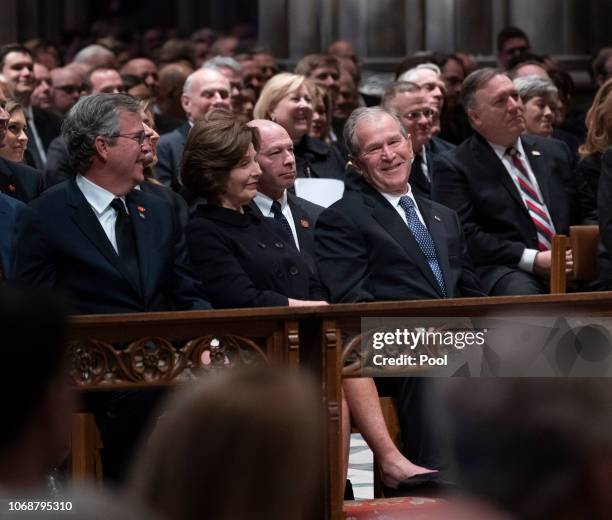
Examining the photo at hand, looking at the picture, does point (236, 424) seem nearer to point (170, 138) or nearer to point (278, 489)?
point (278, 489)

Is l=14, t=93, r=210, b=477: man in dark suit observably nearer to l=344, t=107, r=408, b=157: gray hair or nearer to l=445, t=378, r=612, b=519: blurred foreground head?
l=344, t=107, r=408, b=157: gray hair

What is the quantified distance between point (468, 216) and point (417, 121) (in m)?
1.03

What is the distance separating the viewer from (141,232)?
19.1 feet

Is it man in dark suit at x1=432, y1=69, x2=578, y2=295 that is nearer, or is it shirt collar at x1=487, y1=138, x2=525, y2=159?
man in dark suit at x1=432, y1=69, x2=578, y2=295

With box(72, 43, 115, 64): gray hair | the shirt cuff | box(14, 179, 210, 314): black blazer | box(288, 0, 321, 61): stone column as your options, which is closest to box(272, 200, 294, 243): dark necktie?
box(14, 179, 210, 314): black blazer

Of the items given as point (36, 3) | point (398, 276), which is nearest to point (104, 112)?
point (398, 276)

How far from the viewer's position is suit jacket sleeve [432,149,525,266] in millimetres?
7566

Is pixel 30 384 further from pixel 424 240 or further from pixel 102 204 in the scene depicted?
pixel 424 240

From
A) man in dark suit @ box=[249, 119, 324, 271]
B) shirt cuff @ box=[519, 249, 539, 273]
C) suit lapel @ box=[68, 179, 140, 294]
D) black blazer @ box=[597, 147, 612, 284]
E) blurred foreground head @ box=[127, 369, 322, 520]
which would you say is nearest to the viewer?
blurred foreground head @ box=[127, 369, 322, 520]

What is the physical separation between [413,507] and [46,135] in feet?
19.7

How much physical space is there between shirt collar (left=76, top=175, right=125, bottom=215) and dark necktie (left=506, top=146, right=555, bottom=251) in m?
2.72

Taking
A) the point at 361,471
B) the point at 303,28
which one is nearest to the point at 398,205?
the point at 361,471

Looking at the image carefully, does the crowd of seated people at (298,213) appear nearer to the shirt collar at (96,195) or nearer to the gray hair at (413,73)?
the shirt collar at (96,195)

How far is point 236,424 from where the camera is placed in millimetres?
2029
